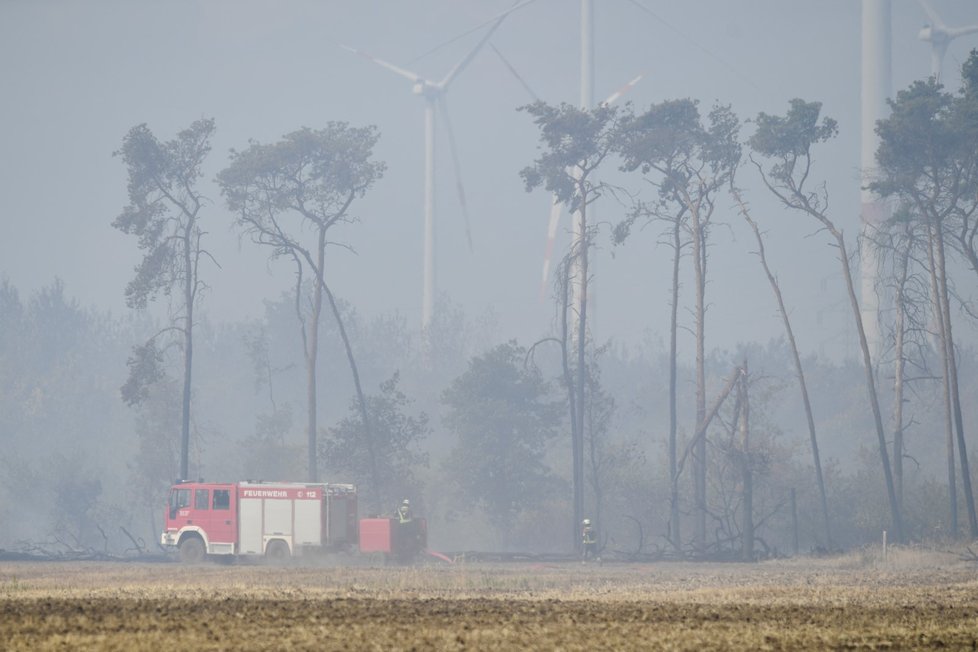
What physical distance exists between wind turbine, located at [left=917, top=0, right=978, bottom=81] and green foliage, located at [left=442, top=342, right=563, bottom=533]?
4972cm

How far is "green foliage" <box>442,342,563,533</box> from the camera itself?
72.4 meters

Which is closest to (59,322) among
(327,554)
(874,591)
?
(327,554)

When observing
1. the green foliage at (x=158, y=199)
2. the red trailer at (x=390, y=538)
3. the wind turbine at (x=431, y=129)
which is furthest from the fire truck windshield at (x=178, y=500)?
the wind turbine at (x=431, y=129)

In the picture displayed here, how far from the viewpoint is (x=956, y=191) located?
5747cm

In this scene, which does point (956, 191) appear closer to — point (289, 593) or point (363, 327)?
point (289, 593)

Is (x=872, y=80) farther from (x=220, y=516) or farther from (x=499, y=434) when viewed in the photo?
(x=220, y=516)

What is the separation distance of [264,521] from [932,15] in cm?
8080

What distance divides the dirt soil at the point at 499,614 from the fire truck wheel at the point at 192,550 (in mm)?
13299

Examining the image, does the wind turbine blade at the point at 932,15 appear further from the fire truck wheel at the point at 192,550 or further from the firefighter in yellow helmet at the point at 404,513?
the fire truck wheel at the point at 192,550

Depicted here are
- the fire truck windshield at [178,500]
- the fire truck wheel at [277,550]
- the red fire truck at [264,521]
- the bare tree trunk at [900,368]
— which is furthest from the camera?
the bare tree trunk at [900,368]

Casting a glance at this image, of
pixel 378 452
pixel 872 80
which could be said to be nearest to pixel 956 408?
pixel 378 452

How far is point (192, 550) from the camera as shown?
150 ft

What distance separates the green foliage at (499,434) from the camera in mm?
72375

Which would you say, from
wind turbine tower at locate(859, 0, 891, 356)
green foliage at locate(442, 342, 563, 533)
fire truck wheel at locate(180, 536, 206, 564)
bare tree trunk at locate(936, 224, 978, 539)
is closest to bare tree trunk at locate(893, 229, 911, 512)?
bare tree trunk at locate(936, 224, 978, 539)
